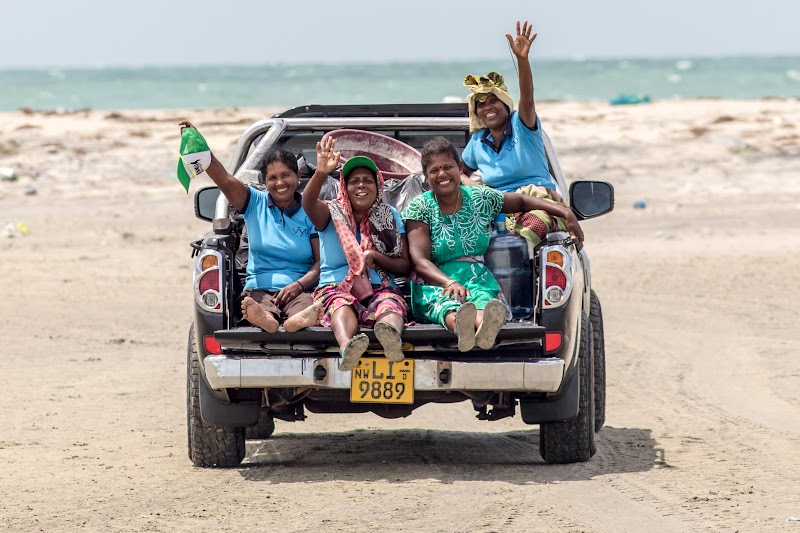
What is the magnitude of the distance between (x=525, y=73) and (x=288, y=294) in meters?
1.82

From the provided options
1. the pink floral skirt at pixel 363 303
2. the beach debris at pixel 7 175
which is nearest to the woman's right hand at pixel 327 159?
the pink floral skirt at pixel 363 303

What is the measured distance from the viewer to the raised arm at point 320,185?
7.16 m

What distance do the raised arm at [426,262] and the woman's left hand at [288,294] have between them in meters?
0.60

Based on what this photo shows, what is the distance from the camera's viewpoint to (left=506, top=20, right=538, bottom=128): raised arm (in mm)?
7762

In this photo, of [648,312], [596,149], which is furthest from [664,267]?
[596,149]

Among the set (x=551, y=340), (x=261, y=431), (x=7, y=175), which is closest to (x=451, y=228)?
(x=551, y=340)

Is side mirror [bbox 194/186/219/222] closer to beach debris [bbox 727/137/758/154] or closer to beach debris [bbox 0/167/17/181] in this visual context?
beach debris [bbox 0/167/17/181]

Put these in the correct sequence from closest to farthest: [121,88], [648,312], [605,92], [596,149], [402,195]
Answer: [402,195]
[648,312]
[596,149]
[605,92]
[121,88]

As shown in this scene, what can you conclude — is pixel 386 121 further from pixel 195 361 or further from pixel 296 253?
pixel 195 361

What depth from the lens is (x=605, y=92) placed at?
72.8m

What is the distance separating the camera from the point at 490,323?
6.51 metres

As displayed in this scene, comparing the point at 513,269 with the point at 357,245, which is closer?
the point at 357,245

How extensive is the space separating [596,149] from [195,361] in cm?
2027

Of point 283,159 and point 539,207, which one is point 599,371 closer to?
point 539,207
